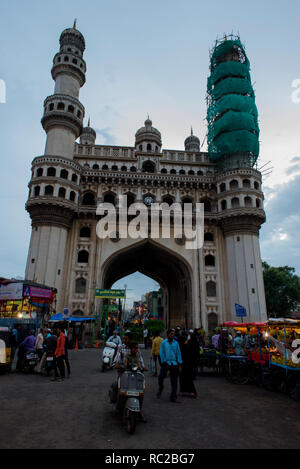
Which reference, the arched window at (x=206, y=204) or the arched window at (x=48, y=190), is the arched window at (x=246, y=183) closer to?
the arched window at (x=206, y=204)

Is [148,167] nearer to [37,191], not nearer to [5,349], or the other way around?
[37,191]

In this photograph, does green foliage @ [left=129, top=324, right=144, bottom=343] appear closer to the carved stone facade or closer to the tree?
the carved stone facade

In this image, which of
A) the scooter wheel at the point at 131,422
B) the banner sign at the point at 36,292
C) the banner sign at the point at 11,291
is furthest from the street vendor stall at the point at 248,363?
the banner sign at the point at 11,291

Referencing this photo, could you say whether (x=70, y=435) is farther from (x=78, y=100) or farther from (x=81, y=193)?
(x=78, y=100)

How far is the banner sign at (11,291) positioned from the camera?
1339cm

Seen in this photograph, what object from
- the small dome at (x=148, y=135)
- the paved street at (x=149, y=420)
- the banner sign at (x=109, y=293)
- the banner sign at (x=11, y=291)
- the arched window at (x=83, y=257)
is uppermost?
the small dome at (x=148, y=135)

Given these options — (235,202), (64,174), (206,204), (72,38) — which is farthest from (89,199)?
(72,38)

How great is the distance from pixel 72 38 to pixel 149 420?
128ft

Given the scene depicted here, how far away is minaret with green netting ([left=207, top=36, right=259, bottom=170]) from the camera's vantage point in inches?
1170

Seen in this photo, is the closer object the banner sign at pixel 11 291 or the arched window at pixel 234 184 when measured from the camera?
the banner sign at pixel 11 291

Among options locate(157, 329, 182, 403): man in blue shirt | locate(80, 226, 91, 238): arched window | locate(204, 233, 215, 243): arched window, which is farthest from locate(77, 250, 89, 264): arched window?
locate(157, 329, 182, 403): man in blue shirt

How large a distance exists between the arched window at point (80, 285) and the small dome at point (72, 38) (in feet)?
89.4

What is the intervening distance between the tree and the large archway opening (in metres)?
15.1

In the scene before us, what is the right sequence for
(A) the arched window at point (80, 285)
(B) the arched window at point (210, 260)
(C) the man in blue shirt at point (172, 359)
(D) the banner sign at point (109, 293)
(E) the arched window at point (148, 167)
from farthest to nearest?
(E) the arched window at point (148, 167)
(B) the arched window at point (210, 260)
(A) the arched window at point (80, 285)
(D) the banner sign at point (109, 293)
(C) the man in blue shirt at point (172, 359)
